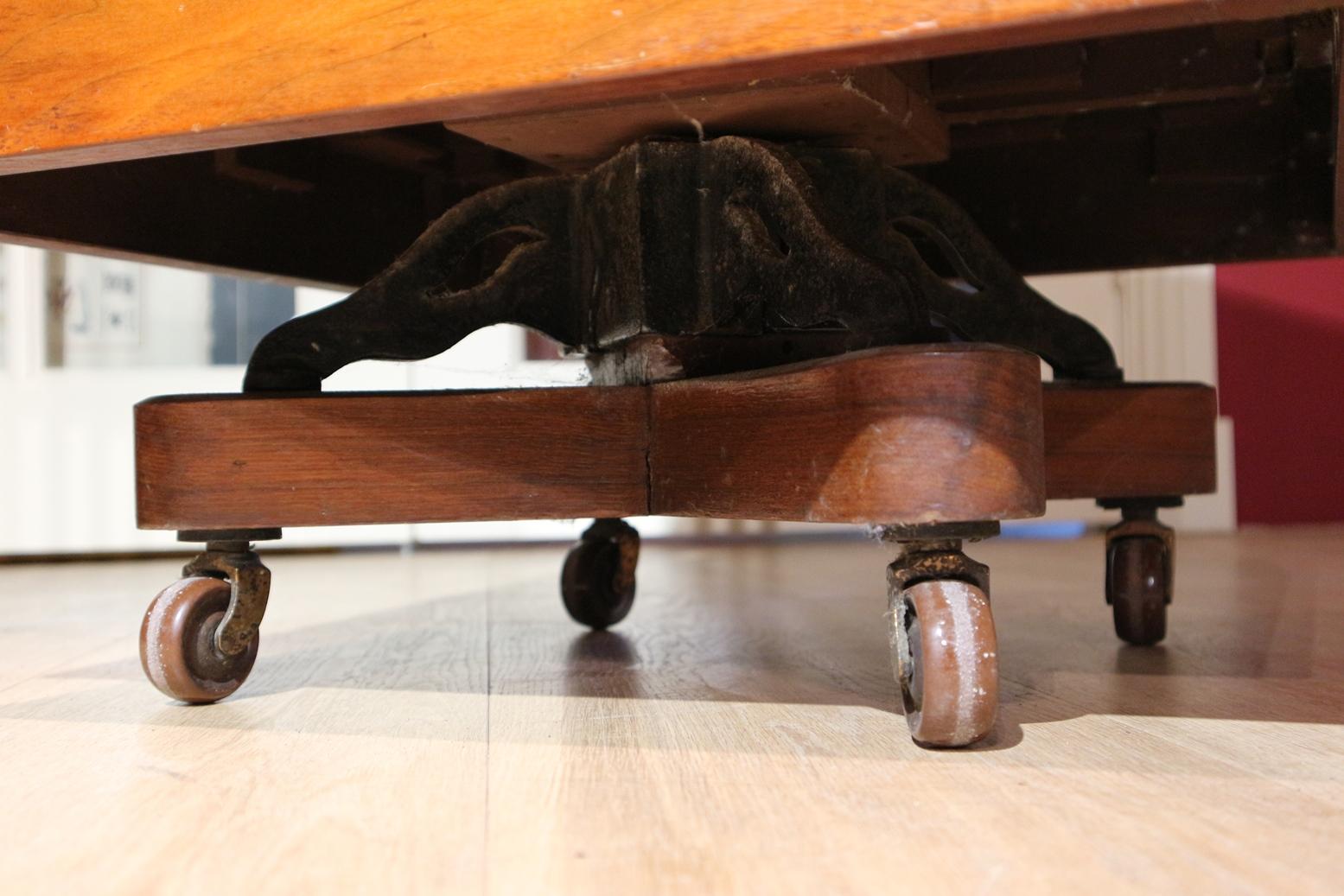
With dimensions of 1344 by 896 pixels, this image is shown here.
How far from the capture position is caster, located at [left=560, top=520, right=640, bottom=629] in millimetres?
1122

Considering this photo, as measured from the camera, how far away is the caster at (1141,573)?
93 centimetres

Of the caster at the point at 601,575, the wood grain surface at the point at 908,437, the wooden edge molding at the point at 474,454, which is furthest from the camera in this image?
the caster at the point at 601,575

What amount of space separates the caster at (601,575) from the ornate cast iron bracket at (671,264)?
0.33 meters

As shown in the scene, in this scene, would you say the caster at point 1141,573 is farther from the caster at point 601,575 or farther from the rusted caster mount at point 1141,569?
the caster at point 601,575

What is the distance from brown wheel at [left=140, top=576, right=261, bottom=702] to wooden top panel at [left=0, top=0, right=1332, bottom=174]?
0.89 feet

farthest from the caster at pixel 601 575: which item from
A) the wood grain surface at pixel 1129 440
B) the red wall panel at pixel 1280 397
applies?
the red wall panel at pixel 1280 397

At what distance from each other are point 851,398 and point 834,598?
0.81 meters

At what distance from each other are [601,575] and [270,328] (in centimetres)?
136

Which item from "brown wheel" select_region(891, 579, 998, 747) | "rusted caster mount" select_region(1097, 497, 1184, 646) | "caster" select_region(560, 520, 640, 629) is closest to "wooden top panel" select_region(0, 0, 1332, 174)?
"brown wheel" select_region(891, 579, 998, 747)

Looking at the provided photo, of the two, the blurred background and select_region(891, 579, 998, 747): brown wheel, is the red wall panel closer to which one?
the blurred background

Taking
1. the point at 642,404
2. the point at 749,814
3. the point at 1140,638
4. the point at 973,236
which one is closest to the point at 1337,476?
the point at 1140,638

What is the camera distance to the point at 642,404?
756 millimetres

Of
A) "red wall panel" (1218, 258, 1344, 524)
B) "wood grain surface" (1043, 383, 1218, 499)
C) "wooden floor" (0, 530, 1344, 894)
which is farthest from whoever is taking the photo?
"red wall panel" (1218, 258, 1344, 524)

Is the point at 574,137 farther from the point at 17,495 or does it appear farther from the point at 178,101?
the point at 17,495
